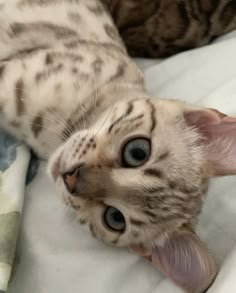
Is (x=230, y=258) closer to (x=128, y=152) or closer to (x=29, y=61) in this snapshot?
(x=128, y=152)

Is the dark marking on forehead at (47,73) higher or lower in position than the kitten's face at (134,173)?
higher

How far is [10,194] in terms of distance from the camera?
1.46 meters

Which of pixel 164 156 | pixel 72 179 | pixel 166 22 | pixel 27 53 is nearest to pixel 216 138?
pixel 164 156

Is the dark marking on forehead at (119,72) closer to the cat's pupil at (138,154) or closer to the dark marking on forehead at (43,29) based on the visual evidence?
the dark marking on forehead at (43,29)

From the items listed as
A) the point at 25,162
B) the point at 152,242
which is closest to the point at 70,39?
the point at 25,162

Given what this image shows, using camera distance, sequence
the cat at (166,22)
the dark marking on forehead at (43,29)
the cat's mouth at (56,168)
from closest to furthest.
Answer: the cat's mouth at (56,168) < the dark marking on forehead at (43,29) < the cat at (166,22)

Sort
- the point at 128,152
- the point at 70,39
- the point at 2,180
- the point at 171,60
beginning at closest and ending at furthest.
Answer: the point at 128,152, the point at 2,180, the point at 70,39, the point at 171,60

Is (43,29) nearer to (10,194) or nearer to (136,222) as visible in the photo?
(10,194)

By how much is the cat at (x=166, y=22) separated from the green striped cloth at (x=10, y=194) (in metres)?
0.62

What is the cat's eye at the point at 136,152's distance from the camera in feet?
4.34

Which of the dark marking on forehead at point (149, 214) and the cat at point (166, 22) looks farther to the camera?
the cat at point (166, 22)

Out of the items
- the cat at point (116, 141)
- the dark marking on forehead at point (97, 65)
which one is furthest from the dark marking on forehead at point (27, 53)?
the dark marking on forehead at point (97, 65)

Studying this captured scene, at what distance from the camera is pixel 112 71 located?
158cm

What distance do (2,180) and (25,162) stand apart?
89 millimetres
